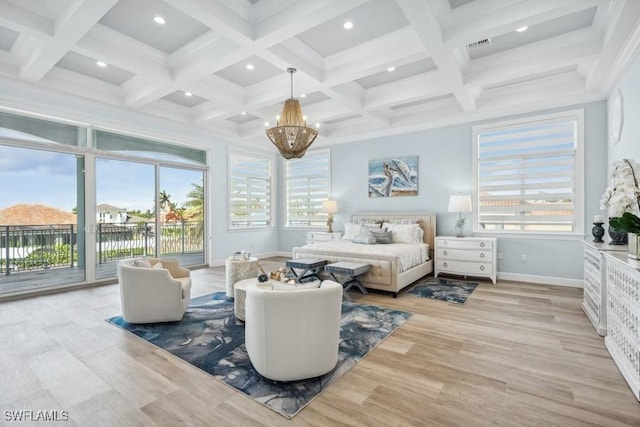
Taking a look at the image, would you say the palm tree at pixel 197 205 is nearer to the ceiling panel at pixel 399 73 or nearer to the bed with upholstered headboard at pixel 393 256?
the bed with upholstered headboard at pixel 393 256

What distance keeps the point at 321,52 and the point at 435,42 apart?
4.85ft

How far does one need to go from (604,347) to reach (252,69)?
→ 5.16 metres

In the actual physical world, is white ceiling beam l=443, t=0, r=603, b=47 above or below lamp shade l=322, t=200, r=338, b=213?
above

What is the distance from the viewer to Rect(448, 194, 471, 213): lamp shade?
5374 mm

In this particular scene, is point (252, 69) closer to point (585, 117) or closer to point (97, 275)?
point (97, 275)

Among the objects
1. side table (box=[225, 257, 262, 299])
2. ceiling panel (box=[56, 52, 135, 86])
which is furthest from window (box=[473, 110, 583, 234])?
ceiling panel (box=[56, 52, 135, 86])

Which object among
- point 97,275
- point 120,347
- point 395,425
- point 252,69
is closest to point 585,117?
point 252,69

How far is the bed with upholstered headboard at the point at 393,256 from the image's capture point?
4426mm

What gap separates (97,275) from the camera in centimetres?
544

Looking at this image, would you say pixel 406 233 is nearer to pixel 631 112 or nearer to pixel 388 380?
pixel 631 112

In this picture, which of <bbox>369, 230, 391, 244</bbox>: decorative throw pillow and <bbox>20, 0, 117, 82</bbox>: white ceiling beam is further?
<bbox>369, 230, 391, 244</bbox>: decorative throw pillow

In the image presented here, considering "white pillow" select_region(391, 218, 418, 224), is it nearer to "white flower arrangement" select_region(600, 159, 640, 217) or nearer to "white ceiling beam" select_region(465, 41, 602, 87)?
"white ceiling beam" select_region(465, 41, 602, 87)

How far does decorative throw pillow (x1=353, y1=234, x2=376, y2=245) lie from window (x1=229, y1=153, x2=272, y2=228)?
315cm

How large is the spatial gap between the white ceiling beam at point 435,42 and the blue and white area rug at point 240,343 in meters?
3.04
